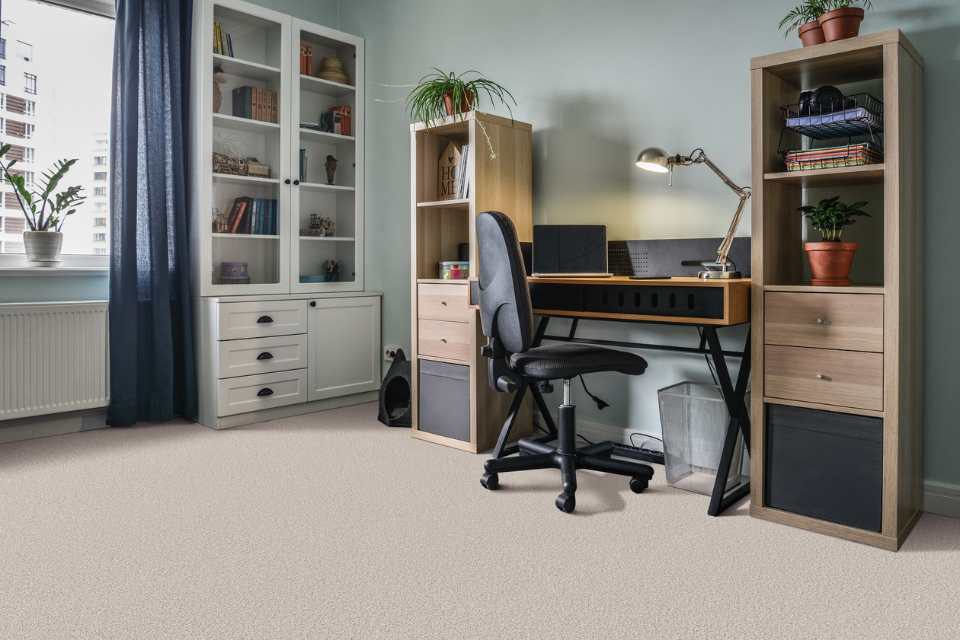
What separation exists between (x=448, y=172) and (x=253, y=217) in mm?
1205

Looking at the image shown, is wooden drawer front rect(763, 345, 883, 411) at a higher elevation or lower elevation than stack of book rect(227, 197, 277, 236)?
lower

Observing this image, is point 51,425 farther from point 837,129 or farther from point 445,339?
point 837,129

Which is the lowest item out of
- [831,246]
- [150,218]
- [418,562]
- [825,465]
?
[418,562]

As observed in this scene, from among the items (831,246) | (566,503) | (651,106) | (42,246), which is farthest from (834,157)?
(42,246)

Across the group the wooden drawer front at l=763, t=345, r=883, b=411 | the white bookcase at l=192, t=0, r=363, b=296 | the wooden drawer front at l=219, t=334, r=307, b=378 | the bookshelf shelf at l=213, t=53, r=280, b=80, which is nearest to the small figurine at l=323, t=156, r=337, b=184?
the white bookcase at l=192, t=0, r=363, b=296

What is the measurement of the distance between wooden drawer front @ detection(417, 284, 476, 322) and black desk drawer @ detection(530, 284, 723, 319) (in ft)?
1.36

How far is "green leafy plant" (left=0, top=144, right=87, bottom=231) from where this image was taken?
3.38 meters

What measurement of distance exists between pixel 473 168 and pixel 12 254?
2248 mm

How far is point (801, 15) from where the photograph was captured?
97.5 inches

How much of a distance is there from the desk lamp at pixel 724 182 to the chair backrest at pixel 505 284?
63 cm

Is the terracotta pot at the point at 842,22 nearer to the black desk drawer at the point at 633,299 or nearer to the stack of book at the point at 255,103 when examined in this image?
the black desk drawer at the point at 633,299

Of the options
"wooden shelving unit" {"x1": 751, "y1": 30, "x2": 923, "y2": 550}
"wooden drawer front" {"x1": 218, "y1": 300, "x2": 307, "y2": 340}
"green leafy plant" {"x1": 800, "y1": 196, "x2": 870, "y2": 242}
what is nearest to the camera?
"wooden shelving unit" {"x1": 751, "y1": 30, "x2": 923, "y2": 550}

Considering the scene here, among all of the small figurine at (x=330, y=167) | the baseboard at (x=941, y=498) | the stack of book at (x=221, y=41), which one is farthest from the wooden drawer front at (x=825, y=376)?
the stack of book at (x=221, y=41)

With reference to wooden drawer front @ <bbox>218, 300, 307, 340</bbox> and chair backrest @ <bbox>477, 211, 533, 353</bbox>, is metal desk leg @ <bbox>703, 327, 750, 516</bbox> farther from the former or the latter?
wooden drawer front @ <bbox>218, 300, 307, 340</bbox>
